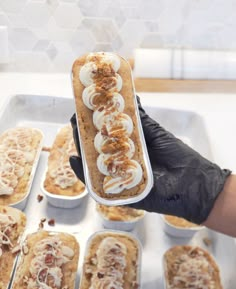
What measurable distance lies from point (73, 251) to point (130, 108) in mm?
397

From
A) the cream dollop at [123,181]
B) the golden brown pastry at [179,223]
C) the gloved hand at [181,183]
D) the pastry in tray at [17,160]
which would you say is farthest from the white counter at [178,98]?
the cream dollop at [123,181]

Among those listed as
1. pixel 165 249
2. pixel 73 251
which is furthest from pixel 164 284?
pixel 73 251

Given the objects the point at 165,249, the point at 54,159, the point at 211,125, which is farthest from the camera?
the point at 211,125

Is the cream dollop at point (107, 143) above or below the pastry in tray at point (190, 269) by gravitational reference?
above

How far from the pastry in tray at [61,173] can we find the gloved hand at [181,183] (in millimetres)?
287

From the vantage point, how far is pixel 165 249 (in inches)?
42.4

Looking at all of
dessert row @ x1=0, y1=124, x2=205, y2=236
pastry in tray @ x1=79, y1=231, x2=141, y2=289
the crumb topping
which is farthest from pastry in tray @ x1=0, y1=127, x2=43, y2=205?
the crumb topping

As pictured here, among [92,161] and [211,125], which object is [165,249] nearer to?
[92,161]

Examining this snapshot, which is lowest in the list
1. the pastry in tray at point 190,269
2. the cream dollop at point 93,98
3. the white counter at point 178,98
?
the pastry in tray at point 190,269

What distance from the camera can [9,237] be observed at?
1004 millimetres

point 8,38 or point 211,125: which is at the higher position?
point 8,38

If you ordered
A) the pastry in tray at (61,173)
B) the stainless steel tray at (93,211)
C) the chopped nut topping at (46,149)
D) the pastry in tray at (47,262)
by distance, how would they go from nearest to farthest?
1. the pastry in tray at (47,262)
2. the stainless steel tray at (93,211)
3. the pastry in tray at (61,173)
4. the chopped nut topping at (46,149)

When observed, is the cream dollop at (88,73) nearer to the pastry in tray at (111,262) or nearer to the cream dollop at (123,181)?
the cream dollop at (123,181)

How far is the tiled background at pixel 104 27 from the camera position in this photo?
134 cm
